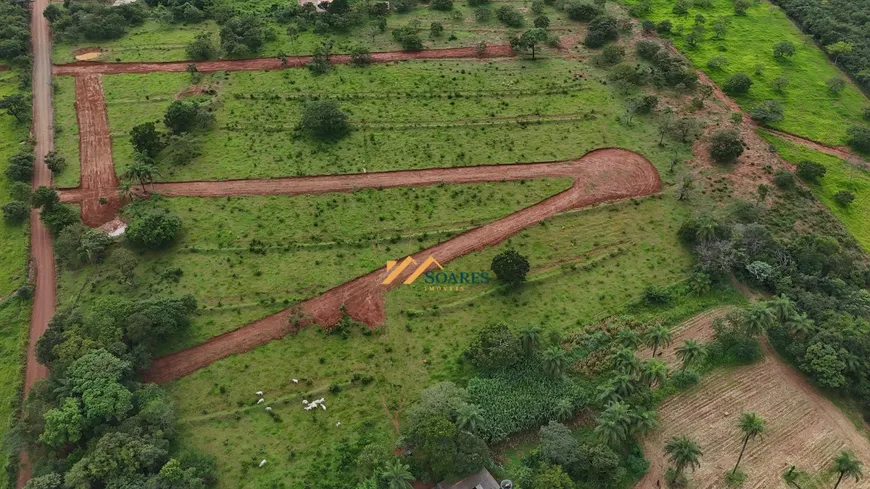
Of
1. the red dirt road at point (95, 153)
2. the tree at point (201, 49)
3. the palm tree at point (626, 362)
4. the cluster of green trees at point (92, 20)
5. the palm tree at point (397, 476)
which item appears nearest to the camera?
the palm tree at point (397, 476)

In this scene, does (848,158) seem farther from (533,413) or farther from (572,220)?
(533,413)

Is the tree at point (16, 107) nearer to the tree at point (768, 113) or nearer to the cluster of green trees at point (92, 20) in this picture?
the cluster of green trees at point (92, 20)

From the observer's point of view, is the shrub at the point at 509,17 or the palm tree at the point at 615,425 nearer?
the palm tree at the point at 615,425

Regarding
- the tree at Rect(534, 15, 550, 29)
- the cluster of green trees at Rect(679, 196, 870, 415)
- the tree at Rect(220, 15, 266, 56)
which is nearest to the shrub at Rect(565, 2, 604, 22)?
the tree at Rect(534, 15, 550, 29)

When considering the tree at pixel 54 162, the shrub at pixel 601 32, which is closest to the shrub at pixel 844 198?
the shrub at pixel 601 32

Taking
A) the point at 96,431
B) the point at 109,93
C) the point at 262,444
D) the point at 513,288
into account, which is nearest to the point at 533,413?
the point at 513,288

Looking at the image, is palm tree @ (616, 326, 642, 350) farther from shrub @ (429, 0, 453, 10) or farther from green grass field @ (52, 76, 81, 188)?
shrub @ (429, 0, 453, 10)
